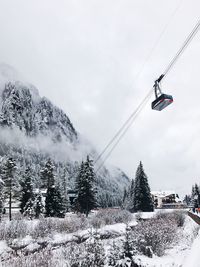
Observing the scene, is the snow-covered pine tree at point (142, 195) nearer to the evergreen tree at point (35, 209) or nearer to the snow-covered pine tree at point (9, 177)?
the evergreen tree at point (35, 209)

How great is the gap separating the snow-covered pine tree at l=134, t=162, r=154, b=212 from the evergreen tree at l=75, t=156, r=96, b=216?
420 inches

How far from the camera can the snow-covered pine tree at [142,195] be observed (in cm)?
4681

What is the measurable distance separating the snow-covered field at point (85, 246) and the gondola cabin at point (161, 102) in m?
3.66

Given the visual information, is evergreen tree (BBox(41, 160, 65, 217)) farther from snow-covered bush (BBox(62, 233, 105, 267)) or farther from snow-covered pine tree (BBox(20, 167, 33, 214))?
snow-covered bush (BBox(62, 233, 105, 267))

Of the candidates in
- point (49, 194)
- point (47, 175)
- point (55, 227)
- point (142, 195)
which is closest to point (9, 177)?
point (49, 194)

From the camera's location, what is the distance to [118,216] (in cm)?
2934

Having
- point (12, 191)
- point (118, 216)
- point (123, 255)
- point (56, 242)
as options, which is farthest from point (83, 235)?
point (12, 191)

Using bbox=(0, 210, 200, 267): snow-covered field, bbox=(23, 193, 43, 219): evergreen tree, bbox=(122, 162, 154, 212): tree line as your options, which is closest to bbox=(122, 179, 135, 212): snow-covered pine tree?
bbox=(122, 162, 154, 212): tree line

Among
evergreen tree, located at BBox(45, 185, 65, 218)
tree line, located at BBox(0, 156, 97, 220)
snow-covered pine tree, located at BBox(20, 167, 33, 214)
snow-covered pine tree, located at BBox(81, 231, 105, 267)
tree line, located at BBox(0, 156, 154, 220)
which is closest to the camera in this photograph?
snow-covered pine tree, located at BBox(81, 231, 105, 267)

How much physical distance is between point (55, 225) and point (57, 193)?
688 inches

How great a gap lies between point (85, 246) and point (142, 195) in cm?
3728

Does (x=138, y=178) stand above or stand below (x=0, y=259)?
above

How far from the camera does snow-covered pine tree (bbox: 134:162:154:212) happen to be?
4681cm

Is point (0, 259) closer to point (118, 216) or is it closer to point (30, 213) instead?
point (118, 216)
